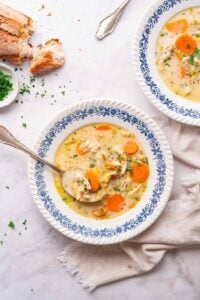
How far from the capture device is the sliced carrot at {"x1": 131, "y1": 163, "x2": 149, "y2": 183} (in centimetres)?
370

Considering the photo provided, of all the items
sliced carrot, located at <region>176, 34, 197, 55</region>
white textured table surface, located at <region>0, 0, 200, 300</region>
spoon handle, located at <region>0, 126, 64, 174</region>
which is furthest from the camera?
white textured table surface, located at <region>0, 0, 200, 300</region>

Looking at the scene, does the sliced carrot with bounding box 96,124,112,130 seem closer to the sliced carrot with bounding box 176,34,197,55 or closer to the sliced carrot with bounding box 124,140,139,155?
the sliced carrot with bounding box 124,140,139,155

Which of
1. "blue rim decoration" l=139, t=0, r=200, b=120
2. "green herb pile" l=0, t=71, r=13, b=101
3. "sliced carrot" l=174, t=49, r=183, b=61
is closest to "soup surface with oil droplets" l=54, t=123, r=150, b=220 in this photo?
"blue rim decoration" l=139, t=0, r=200, b=120

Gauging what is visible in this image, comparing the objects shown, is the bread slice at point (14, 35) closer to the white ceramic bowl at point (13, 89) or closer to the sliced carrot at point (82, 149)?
the white ceramic bowl at point (13, 89)

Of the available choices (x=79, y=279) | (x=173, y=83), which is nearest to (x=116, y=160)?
(x=173, y=83)

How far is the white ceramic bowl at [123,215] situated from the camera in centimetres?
363

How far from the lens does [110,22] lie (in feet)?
12.5

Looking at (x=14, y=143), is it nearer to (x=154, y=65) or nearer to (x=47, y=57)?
(x=47, y=57)

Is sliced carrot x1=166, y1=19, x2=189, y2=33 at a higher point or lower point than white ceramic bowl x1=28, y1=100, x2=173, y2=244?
higher

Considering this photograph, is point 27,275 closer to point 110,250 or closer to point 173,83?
point 110,250

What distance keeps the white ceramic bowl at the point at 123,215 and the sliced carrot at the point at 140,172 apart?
0.15 ft

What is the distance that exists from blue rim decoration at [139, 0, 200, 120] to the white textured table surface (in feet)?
0.52

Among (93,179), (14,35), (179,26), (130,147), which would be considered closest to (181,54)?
(179,26)

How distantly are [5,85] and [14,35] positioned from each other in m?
0.40
